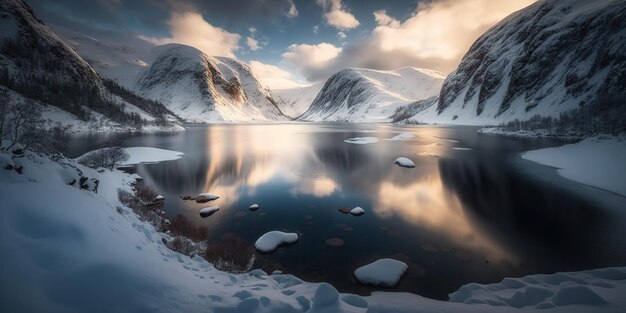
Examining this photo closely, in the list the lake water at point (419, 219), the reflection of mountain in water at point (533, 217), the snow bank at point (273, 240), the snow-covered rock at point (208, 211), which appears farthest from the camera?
the snow-covered rock at point (208, 211)

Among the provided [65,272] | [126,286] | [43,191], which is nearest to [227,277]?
[126,286]

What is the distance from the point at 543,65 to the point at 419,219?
131784mm

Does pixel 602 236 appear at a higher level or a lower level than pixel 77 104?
lower

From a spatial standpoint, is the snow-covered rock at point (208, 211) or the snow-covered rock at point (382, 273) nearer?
the snow-covered rock at point (382, 273)

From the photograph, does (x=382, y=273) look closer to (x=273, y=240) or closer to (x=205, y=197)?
(x=273, y=240)

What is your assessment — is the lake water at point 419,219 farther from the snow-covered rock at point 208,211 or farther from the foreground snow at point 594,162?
the foreground snow at point 594,162

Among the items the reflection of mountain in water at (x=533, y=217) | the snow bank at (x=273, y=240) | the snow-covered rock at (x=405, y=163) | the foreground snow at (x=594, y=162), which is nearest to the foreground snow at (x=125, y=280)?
the snow bank at (x=273, y=240)

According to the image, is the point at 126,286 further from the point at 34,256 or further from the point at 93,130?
the point at 93,130

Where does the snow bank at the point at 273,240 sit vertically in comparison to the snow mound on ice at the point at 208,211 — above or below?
below

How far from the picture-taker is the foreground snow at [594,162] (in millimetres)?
20484

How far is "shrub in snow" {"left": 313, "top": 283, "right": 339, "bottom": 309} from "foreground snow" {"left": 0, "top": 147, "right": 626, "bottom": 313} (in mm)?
24

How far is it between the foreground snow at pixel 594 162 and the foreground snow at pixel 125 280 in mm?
18472

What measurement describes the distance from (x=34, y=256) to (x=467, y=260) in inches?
578

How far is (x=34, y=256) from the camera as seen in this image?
16.3 feet
